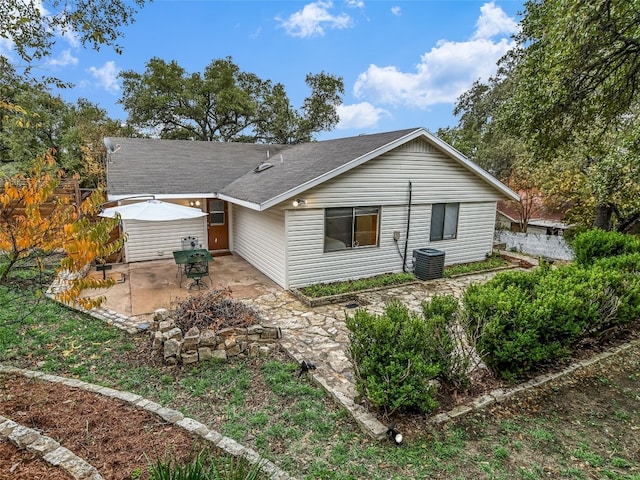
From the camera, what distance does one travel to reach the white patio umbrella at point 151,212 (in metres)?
8.02

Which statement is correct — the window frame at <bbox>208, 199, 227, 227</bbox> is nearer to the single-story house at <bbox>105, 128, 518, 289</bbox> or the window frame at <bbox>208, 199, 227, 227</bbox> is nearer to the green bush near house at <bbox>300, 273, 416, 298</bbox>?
the single-story house at <bbox>105, 128, 518, 289</bbox>

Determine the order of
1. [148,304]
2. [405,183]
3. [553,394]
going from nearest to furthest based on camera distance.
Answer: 1. [553,394]
2. [148,304]
3. [405,183]

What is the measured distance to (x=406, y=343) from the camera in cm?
377

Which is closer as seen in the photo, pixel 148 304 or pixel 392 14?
pixel 148 304

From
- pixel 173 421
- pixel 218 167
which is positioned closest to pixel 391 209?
pixel 218 167

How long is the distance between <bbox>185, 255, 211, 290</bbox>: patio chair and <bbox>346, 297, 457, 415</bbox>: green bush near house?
5293 millimetres

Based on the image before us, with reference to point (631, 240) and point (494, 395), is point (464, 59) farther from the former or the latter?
point (494, 395)

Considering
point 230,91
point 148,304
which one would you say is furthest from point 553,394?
point 230,91

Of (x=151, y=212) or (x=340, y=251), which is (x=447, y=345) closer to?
(x=340, y=251)

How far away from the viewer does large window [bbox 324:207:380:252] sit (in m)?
8.95

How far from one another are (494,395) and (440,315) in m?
1.13

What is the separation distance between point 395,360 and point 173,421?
2.35 m

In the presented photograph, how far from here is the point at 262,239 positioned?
989 cm

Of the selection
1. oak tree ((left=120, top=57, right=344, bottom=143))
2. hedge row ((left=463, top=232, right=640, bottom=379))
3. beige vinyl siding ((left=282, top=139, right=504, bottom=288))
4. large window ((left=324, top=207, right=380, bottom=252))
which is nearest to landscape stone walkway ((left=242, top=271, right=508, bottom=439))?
beige vinyl siding ((left=282, top=139, right=504, bottom=288))
